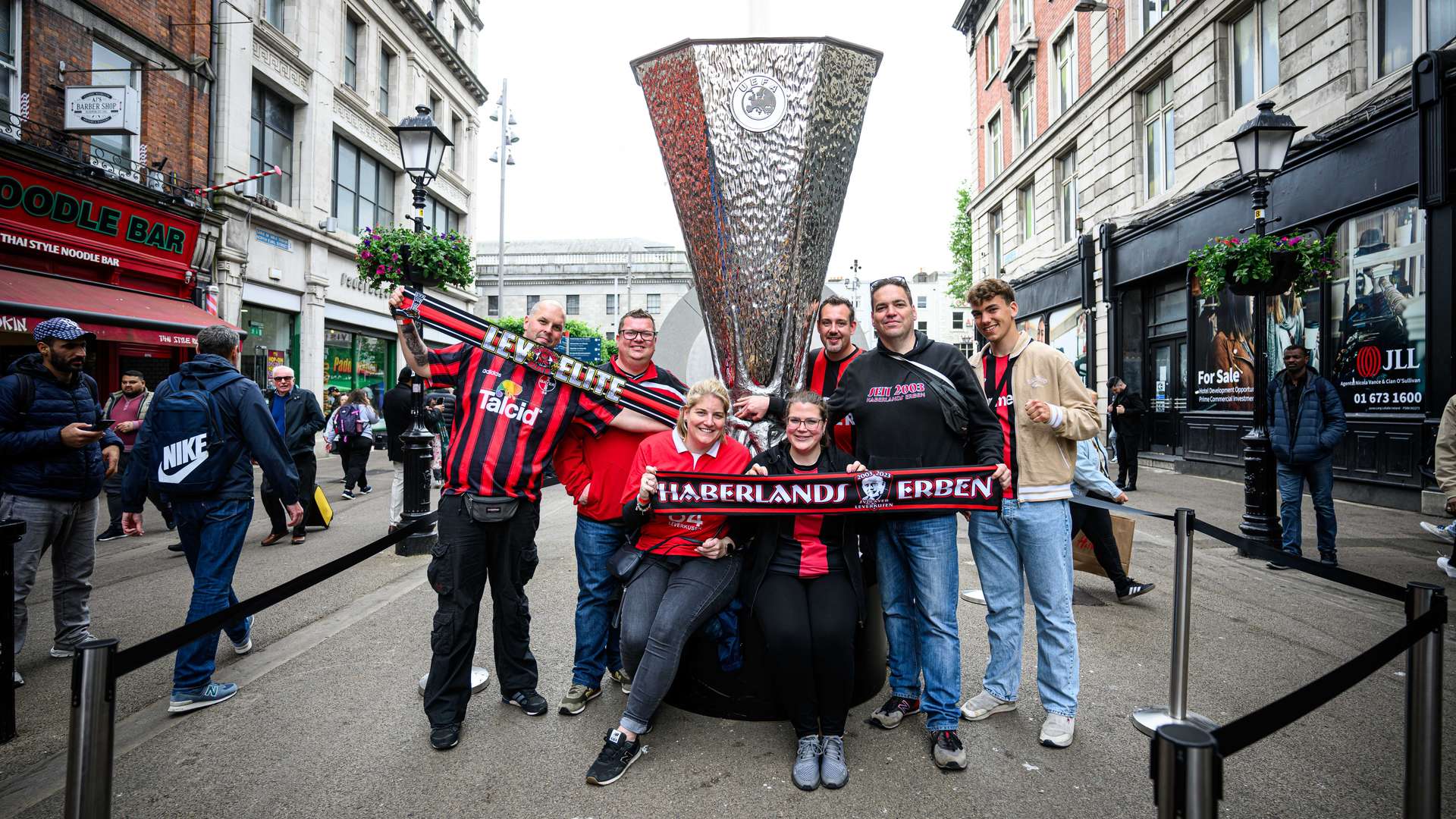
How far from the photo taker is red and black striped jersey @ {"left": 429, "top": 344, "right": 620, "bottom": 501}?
10.3ft

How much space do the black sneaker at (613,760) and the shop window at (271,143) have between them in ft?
59.5

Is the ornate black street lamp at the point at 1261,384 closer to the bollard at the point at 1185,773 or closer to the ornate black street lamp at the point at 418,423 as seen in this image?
the bollard at the point at 1185,773

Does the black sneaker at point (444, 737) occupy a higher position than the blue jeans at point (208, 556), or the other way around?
the blue jeans at point (208, 556)

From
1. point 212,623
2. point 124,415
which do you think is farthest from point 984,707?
point 124,415

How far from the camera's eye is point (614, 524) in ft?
11.4

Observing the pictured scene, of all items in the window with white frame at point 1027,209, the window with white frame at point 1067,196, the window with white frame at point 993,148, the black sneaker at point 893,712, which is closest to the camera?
the black sneaker at point 893,712

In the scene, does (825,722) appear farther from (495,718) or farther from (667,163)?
(667,163)

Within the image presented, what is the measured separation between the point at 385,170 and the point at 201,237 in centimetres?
933

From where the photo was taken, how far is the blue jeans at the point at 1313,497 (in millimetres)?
6016

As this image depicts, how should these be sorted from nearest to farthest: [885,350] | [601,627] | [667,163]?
[885,350] → [601,627] → [667,163]

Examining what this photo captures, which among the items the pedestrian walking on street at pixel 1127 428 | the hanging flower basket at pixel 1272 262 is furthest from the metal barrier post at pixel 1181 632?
the pedestrian walking on street at pixel 1127 428

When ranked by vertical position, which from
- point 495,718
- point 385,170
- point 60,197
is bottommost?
point 495,718

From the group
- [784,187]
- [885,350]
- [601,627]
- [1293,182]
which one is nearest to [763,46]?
[784,187]

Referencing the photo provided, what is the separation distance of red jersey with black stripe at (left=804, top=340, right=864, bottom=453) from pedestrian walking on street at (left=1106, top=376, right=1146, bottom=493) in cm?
871
